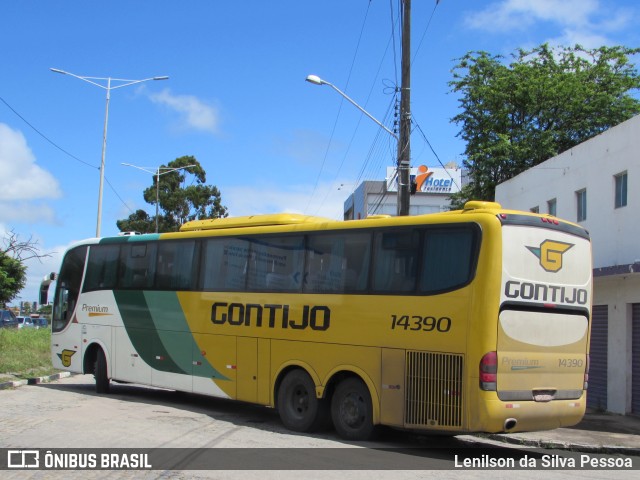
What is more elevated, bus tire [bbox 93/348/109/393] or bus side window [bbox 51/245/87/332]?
bus side window [bbox 51/245/87/332]

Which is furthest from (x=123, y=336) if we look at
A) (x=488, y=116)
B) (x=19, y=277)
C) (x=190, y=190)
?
(x=190, y=190)

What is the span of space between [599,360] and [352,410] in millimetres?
8174

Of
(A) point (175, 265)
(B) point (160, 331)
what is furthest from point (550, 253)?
(B) point (160, 331)

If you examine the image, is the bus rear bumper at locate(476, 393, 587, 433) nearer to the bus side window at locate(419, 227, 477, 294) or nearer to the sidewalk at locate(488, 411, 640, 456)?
the sidewalk at locate(488, 411, 640, 456)

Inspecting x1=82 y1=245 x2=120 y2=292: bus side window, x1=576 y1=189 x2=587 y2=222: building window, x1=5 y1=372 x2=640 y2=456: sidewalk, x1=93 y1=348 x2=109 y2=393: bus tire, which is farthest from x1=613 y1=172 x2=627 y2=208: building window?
x1=93 y1=348 x2=109 y2=393: bus tire

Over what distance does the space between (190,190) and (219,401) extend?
4705 cm

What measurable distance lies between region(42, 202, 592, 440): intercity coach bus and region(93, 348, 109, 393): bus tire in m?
1.94

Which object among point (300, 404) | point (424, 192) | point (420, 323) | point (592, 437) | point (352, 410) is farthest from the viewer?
point (424, 192)

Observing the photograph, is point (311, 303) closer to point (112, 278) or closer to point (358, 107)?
point (112, 278)

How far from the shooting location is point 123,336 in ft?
52.9

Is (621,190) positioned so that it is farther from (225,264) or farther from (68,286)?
(68,286)

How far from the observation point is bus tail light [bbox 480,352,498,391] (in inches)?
367

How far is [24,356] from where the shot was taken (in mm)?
23547

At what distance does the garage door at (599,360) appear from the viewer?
1650cm
